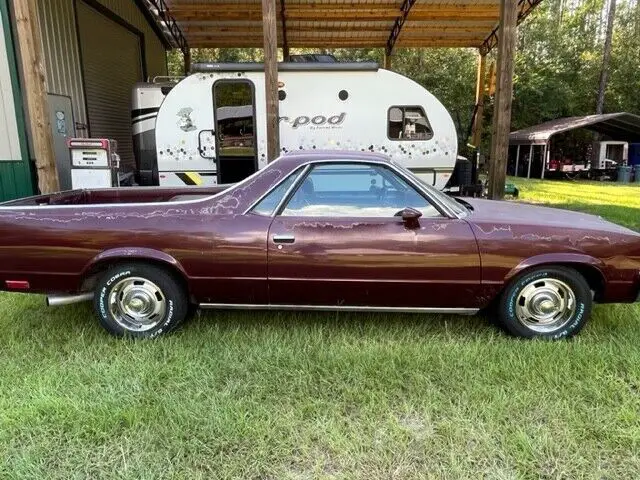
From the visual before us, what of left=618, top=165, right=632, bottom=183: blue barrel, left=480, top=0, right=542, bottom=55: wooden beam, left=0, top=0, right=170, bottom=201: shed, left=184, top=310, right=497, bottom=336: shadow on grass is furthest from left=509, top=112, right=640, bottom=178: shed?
left=184, top=310, right=497, bottom=336: shadow on grass

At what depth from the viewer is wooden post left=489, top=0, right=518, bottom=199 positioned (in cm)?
706

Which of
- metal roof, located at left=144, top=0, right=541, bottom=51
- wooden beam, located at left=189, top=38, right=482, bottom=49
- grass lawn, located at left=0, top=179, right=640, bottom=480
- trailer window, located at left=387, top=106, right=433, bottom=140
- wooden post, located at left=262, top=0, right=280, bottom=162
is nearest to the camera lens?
grass lawn, located at left=0, top=179, right=640, bottom=480

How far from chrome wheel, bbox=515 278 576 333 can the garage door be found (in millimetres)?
10212

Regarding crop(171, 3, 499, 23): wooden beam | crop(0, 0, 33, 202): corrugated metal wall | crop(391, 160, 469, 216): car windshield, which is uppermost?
crop(171, 3, 499, 23): wooden beam

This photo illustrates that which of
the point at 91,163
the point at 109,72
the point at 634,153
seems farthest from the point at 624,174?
the point at 91,163

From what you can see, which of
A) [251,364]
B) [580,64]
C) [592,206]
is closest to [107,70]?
[251,364]

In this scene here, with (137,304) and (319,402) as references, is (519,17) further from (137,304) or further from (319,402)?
(319,402)

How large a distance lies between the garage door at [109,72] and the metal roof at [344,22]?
1285 mm

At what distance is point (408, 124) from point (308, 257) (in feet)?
18.5

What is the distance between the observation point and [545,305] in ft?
12.3

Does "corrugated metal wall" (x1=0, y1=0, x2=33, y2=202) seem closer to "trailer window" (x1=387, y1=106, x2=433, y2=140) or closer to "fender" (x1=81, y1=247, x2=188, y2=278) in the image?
"fender" (x1=81, y1=247, x2=188, y2=278)

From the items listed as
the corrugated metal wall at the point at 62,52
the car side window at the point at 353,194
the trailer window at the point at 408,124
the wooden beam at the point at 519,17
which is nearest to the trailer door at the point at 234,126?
the trailer window at the point at 408,124

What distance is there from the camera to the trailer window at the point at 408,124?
8545 millimetres

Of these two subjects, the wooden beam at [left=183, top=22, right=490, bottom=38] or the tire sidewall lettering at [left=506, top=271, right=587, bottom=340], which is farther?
the wooden beam at [left=183, top=22, right=490, bottom=38]
